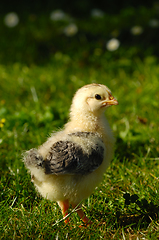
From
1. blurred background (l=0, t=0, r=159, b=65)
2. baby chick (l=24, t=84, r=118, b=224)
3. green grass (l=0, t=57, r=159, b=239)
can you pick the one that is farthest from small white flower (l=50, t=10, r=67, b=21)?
baby chick (l=24, t=84, r=118, b=224)

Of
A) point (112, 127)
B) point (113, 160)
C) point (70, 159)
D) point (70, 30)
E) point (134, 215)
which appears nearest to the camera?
point (70, 159)

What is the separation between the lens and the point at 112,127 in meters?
4.61

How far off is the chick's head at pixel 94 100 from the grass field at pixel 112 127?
0.90m

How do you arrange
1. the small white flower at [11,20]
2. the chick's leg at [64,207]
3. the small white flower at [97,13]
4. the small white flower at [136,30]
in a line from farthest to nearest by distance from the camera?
the small white flower at [97,13] → the small white flower at [11,20] → the small white flower at [136,30] → the chick's leg at [64,207]

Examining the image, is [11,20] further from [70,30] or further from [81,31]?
[81,31]

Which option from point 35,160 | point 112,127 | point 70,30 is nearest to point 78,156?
point 35,160

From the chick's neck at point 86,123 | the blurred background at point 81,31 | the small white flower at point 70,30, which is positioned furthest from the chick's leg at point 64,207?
the small white flower at point 70,30

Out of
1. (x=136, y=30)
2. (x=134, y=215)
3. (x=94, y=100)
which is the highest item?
(x=136, y=30)

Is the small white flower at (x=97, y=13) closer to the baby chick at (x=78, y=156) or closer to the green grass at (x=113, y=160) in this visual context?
the green grass at (x=113, y=160)

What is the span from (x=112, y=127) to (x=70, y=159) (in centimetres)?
223

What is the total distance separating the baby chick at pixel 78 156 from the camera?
2.48 m

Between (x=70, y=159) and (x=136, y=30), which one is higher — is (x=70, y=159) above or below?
below

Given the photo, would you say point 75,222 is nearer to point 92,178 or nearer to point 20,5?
point 92,178

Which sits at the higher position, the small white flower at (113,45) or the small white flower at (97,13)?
the small white flower at (97,13)
